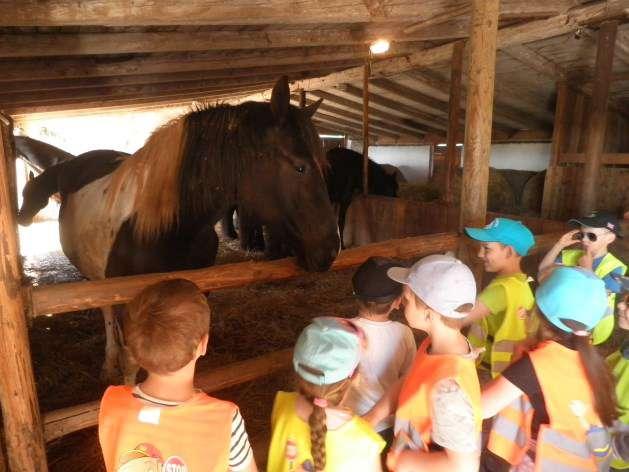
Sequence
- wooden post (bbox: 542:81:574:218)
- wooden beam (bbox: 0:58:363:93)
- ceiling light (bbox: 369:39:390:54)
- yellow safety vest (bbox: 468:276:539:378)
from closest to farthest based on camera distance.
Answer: yellow safety vest (bbox: 468:276:539:378)
wooden beam (bbox: 0:58:363:93)
ceiling light (bbox: 369:39:390:54)
wooden post (bbox: 542:81:574:218)

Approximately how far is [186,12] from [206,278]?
1344 mm

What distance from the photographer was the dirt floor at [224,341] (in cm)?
270

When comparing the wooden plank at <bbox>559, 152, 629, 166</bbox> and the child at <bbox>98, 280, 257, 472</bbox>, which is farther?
the wooden plank at <bbox>559, 152, 629, 166</bbox>

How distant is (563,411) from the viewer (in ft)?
4.47

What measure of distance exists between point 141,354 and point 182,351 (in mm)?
118

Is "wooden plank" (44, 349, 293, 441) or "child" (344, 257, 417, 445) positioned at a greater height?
"child" (344, 257, 417, 445)

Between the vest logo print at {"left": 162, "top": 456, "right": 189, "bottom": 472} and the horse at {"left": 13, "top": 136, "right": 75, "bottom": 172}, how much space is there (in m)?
4.64

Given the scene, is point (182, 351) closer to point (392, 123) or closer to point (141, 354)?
point (141, 354)

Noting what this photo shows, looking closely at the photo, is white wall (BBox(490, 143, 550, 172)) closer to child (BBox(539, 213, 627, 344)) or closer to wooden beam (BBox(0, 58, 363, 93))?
wooden beam (BBox(0, 58, 363, 93))

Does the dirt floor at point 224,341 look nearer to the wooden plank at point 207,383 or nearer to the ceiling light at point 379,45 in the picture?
the wooden plank at point 207,383

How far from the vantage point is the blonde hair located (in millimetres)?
1164

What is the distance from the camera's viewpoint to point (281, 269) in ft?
7.68

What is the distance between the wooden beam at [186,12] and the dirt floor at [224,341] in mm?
1986

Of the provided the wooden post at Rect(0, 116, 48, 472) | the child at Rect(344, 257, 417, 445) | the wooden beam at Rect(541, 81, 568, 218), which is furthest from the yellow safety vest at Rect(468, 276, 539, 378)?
the wooden beam at Rect(541, 81, 568, 218)
